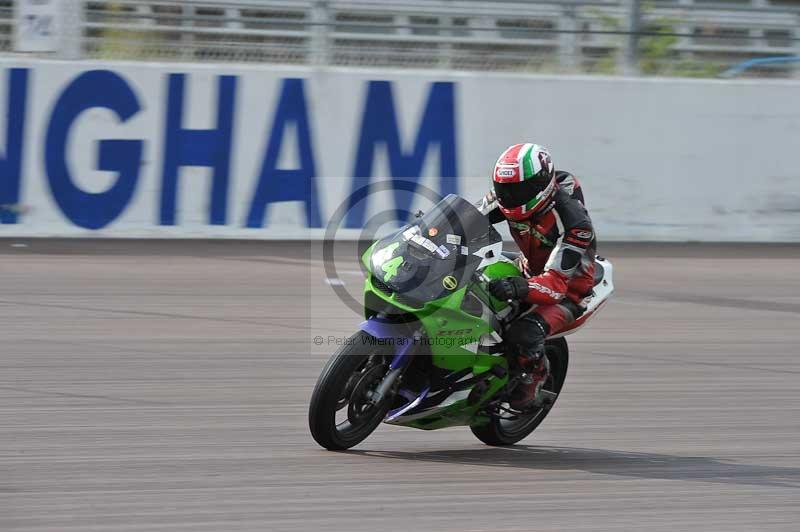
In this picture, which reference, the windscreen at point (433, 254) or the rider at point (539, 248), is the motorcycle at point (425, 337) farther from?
the rider at point (539, 248)

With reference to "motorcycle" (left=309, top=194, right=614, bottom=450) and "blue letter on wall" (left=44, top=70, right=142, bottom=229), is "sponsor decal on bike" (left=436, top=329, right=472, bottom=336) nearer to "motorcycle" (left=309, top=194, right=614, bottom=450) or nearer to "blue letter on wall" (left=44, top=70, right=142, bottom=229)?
"motorcycle" (left=309, top=194, right=614, bottom=450)

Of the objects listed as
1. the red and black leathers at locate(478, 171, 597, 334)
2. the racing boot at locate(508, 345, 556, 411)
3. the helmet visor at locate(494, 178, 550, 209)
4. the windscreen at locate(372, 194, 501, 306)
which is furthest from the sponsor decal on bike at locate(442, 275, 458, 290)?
the racing boot at locate(508, 345, 556, 411)

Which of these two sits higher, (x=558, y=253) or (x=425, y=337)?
(x=558, y=253)

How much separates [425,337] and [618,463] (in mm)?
1309

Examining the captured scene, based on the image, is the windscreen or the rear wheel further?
the rear wheel

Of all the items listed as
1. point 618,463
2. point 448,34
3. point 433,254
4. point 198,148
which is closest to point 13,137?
point 198,148

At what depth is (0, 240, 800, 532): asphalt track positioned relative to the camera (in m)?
5.00

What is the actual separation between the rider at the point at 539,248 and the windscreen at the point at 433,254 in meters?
0.20

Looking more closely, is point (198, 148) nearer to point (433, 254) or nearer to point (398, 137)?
point (398, 137)

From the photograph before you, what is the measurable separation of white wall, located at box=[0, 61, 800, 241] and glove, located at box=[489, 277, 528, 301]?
7.37 m

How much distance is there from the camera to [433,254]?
5465 millimetres

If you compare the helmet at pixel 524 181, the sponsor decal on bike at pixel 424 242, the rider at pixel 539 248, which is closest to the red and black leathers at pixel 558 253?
the rider at pixel 539 248

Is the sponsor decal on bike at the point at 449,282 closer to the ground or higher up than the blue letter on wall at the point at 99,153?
higher up

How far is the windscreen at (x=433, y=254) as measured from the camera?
17.8 ft
